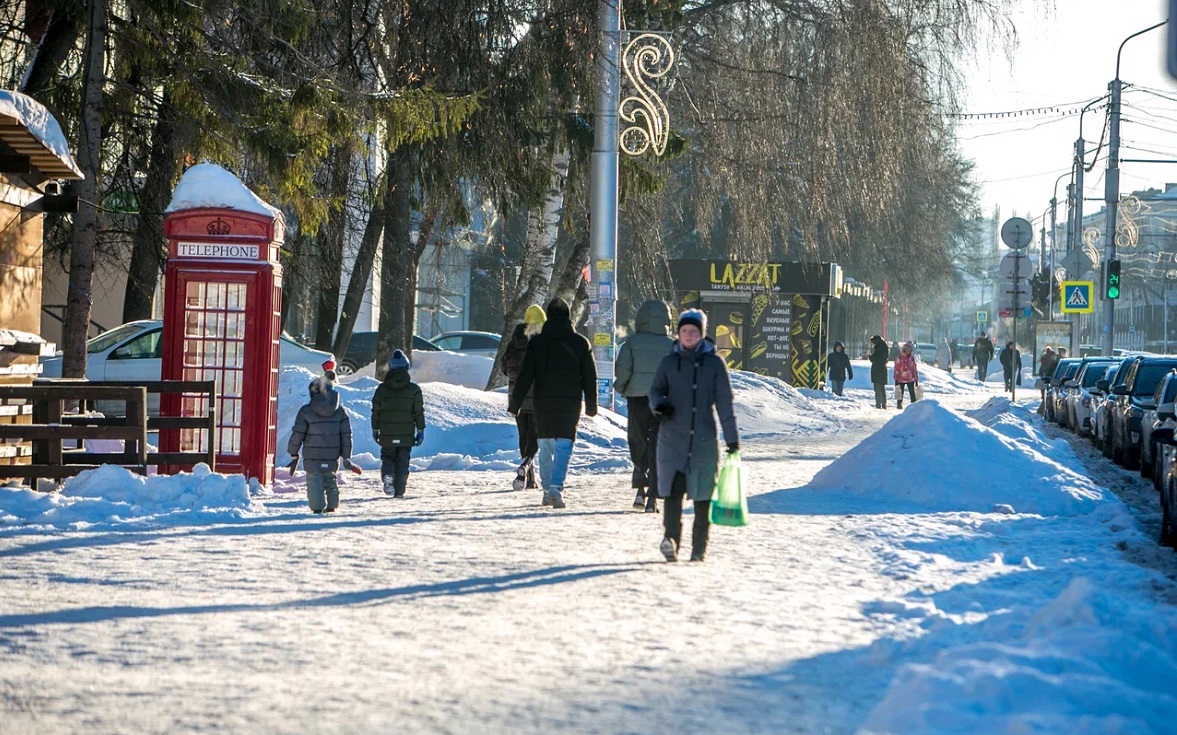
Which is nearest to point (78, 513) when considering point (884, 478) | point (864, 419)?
point (884, 478)

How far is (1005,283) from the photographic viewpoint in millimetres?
35688

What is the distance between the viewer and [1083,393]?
2889 centimetres

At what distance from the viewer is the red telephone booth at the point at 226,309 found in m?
14.7

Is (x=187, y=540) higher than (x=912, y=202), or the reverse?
(x=912, y=202)

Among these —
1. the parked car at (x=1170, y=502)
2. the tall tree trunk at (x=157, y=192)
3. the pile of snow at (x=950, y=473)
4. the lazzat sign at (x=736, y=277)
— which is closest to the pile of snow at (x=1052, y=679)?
the parked car at (x=1170, y=502)

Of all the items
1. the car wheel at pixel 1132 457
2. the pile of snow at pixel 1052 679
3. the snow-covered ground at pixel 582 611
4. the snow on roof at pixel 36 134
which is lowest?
the snow-covered ground at pixel 582 611

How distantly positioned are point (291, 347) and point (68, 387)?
15.4 m

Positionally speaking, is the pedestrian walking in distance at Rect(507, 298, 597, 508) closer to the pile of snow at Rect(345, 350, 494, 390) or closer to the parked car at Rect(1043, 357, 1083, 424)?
the parked car at Rect(1043, 357, 1083, 424)

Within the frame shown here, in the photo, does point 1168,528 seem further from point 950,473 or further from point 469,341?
point 469,341

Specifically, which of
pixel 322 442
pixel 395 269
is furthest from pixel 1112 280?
pixel 322 442

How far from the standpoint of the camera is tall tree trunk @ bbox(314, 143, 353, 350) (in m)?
22.1

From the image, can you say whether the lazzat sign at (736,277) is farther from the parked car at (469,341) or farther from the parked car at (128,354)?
the parked car at (469,341)

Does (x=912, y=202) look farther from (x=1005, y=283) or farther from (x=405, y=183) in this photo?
(x=405, y=183)

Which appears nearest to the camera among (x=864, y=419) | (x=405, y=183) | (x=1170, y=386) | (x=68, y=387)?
(x=68, y=387)
